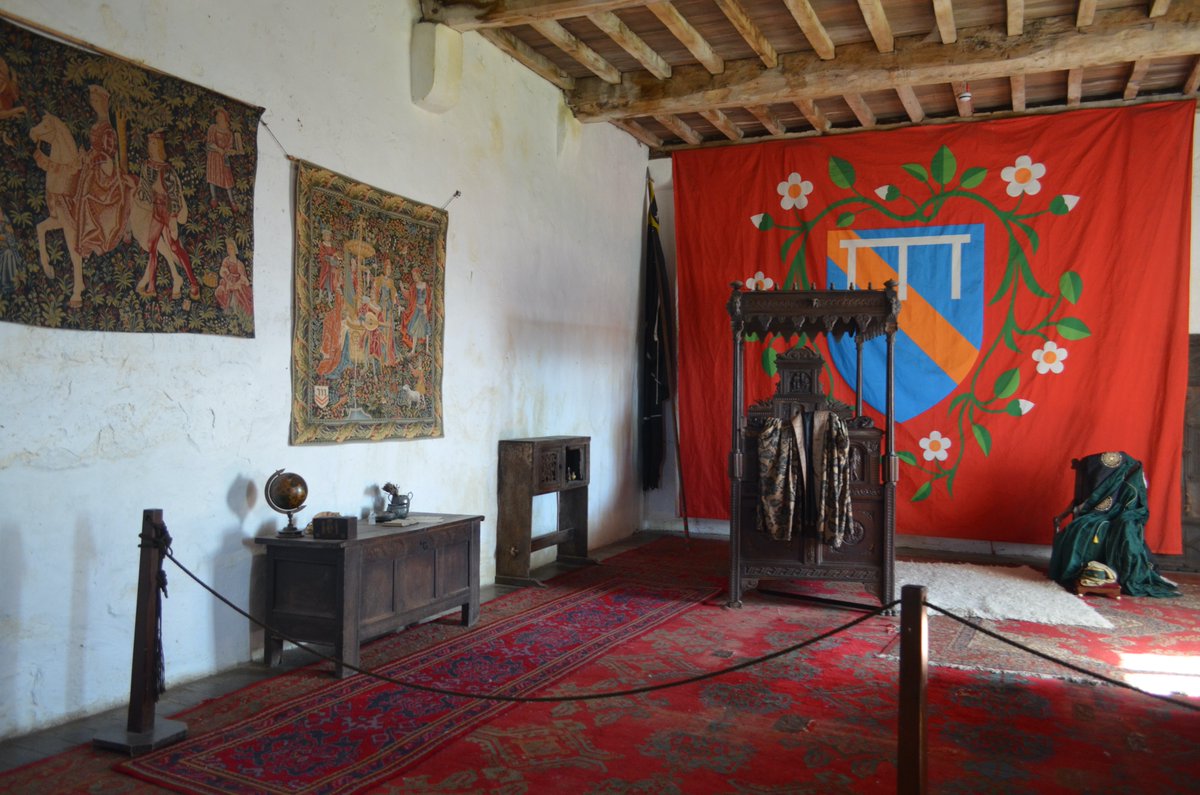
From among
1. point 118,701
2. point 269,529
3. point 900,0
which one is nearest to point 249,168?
point 269,529

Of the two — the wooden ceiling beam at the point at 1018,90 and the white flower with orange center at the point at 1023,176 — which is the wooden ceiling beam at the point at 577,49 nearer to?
the wooden ceiling beam at the point at 1018,90

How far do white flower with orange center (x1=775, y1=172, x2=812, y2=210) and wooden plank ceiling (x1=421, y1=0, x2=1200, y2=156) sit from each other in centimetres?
57

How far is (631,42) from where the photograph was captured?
6434 mm

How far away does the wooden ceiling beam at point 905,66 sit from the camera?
19.7 ft

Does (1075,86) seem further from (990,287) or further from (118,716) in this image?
(118,716)

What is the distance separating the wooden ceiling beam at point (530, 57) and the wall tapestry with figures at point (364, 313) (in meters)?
1.45

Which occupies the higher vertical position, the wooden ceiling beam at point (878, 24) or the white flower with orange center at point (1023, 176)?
the wooden ceiling beam at point (878, 24)

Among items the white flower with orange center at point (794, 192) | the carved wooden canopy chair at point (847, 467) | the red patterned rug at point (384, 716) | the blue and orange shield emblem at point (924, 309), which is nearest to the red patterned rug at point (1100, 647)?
the carved wooden canopy chair at point (847, 467)

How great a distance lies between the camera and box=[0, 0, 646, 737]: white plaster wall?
3.48m

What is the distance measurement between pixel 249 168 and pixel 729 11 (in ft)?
10.5

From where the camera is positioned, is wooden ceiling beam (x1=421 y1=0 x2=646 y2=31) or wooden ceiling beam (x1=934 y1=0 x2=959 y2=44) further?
wooden ceiling beam (x1=934 y1=0 x2=959 y2=44)

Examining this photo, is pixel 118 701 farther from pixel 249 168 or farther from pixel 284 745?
pixel 249 168

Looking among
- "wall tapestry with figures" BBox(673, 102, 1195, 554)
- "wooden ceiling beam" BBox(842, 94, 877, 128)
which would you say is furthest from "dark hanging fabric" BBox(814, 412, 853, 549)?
"wooden ceiling beam" BBox(842, 94, 877, 128)

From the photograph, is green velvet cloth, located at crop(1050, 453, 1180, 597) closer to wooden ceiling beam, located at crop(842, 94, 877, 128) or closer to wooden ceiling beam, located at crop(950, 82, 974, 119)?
wooden ceiling beam, located at crop(950, 82, 974, 119)
